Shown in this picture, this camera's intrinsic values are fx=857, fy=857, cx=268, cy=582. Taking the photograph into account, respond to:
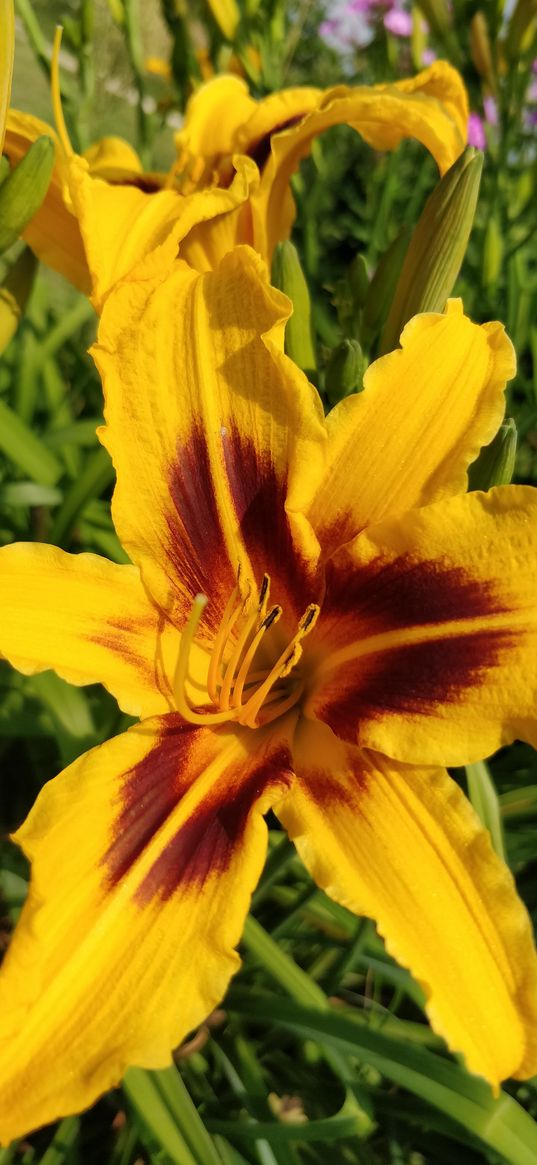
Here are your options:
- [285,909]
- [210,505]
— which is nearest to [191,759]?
[210,505]

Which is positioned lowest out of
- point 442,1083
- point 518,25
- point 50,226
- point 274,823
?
point 274,823

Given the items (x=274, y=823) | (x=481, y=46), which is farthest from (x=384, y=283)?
(x=481, y=46)

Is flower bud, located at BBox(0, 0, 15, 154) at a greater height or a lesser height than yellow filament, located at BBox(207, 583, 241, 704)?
greater

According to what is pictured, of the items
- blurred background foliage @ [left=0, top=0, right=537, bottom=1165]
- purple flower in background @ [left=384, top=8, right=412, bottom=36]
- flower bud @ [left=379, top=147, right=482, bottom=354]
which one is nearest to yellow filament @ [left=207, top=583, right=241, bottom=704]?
blurred background foliage @ [left=0, top=0, right=537, bottom=1165]

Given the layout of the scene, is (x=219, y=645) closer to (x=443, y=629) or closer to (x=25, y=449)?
(x=443, y=629)

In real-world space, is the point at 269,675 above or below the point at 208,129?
below

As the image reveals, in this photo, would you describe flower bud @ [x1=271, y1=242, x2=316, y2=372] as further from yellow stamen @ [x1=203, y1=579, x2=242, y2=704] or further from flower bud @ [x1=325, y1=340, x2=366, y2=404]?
yellow stamen @ [x1=203, y1=579, x2=242, y2=704]
